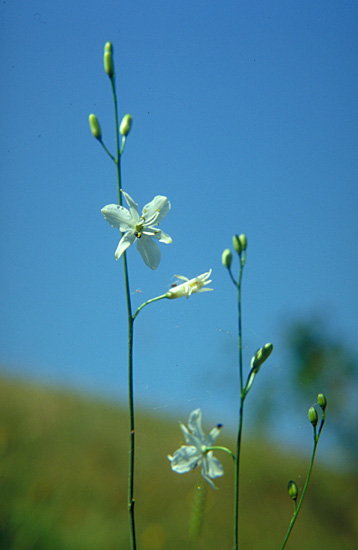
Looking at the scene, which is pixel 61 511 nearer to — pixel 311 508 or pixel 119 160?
pixel 119 160

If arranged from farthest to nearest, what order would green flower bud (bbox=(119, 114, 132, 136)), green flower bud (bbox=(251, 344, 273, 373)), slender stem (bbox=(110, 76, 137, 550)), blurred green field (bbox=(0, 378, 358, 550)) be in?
blurred green field (bbox=(0, 378, 358, 550)) < green flower bud (bbox=(119, 114, 132, 136)) < green flower bud (bbox=(251, 344, 273, 373)) < slender stem (bbox=(110, 76, 137, 550))

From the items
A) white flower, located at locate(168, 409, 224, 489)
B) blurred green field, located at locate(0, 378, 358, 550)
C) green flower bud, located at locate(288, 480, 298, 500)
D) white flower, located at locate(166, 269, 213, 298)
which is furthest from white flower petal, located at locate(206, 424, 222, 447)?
blurred green field, located at locate(0, 378, 358, 550)

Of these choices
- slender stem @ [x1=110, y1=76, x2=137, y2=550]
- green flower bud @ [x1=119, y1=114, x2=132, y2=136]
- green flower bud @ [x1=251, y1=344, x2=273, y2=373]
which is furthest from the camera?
green flower bud @ [x1=119, y1=114, x2=132, y2=136]

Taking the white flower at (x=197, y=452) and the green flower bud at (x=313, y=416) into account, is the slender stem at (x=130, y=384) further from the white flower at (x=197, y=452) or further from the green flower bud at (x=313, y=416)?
the green flower bud at (x=313, y=416)

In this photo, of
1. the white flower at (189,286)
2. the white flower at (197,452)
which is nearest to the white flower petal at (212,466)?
the white flower at (197,452)

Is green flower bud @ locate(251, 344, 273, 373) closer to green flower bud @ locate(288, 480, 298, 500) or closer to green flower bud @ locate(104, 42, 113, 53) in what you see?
green flower bud @ locate(288, 480, 298, 500)

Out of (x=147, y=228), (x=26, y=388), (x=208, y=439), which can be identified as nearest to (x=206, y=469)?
(x=208, y=439)
